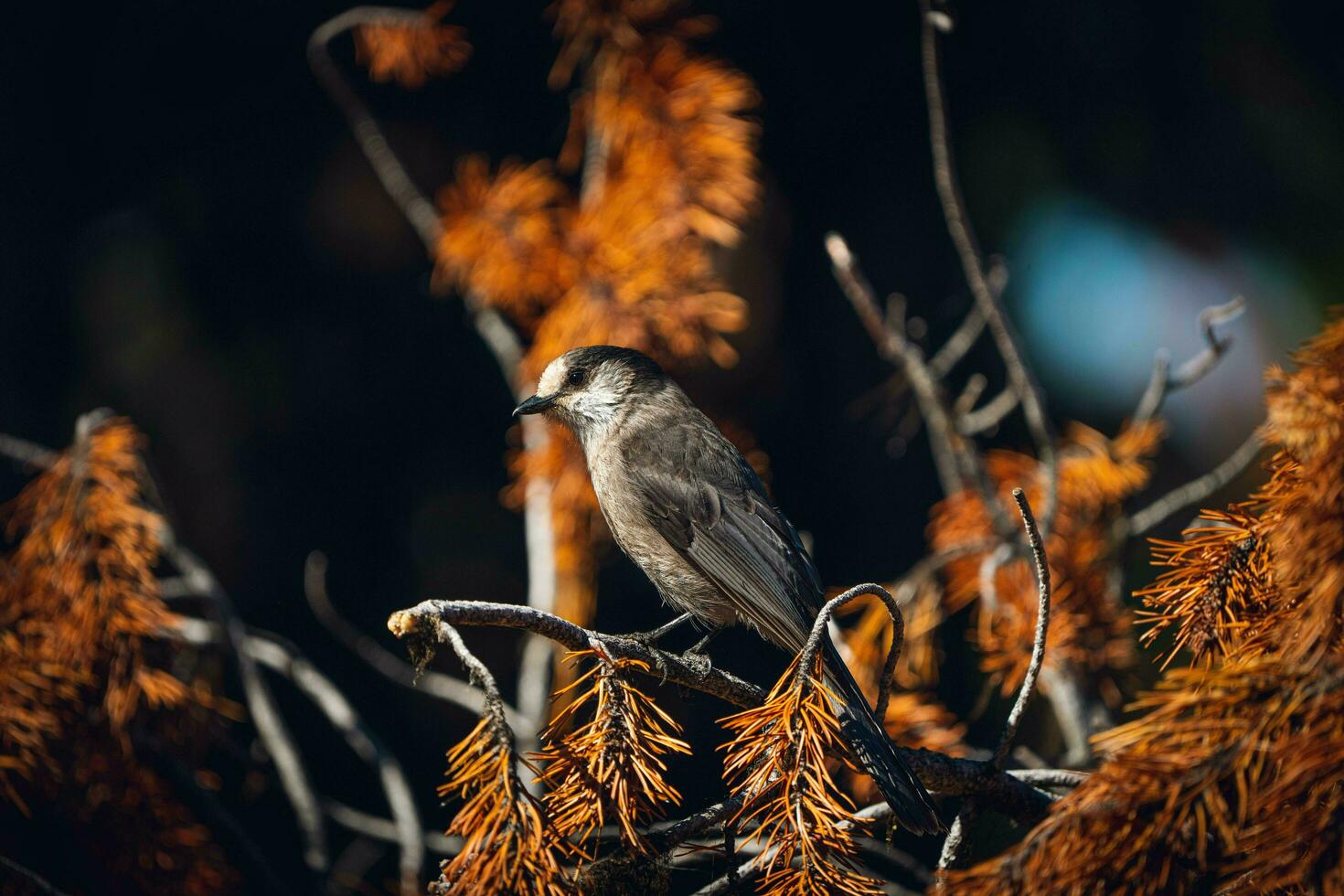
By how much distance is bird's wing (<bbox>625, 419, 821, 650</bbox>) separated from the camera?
233 centimetres

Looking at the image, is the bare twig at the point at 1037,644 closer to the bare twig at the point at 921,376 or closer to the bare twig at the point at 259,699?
the bare twig at the point at 921,376

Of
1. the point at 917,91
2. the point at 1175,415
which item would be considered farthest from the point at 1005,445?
the point at 917,91

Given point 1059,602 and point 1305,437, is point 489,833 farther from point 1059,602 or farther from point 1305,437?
point 1059,602

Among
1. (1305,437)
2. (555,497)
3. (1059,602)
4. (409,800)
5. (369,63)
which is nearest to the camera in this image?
(1305,437)

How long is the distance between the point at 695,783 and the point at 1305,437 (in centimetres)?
273

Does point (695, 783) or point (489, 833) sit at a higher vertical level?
point (489, 833)

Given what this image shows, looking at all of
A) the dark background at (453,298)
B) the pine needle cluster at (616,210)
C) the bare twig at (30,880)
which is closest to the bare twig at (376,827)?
the dark background at (453,298)

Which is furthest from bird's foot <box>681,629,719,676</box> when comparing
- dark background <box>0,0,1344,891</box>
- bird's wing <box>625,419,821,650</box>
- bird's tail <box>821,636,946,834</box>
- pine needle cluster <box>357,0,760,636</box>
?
dark background <box>0,0,1344,891</box>

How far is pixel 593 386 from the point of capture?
9.17 ft

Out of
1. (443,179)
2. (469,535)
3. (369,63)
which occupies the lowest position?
(469,535)

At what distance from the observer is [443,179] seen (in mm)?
3592

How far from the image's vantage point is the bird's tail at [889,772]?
154 cm

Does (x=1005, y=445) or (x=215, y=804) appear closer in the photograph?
(x=215, y=804)

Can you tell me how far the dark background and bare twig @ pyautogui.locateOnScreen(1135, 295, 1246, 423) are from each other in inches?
33.6
